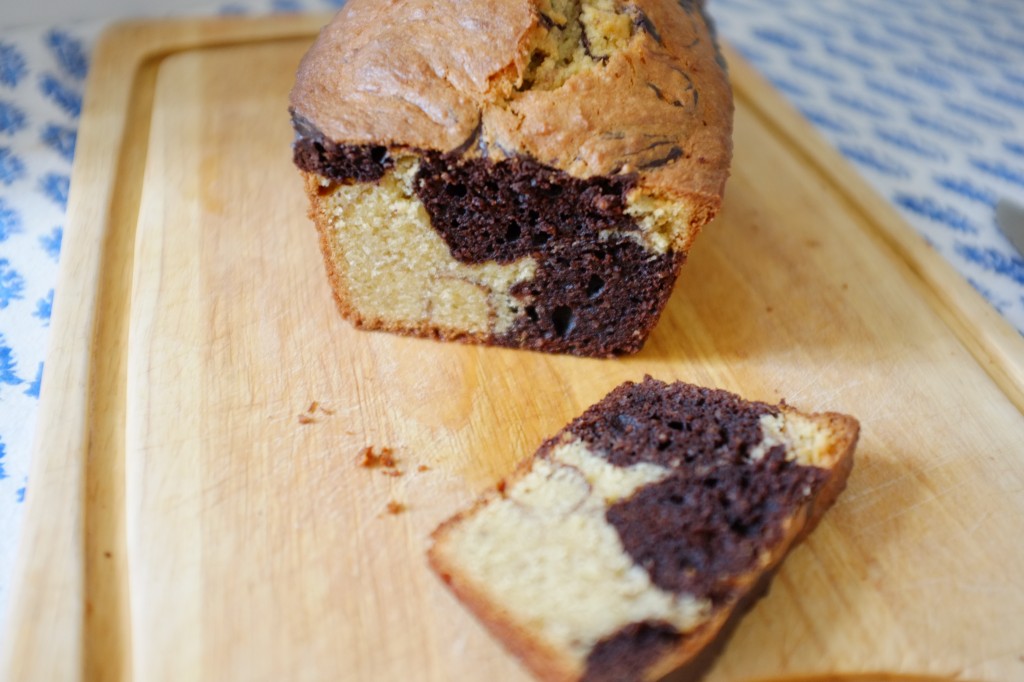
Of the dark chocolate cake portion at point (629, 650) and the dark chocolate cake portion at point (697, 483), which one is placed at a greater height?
the dark chocolate cake portion at point (697, 483)

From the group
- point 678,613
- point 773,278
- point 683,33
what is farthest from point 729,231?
point 678,613

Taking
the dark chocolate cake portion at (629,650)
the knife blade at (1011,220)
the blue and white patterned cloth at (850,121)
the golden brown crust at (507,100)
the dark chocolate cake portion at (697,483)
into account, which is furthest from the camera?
the knife blade at (1011,220)

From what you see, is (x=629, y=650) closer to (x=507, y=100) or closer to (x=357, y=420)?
(x=357, y=420)

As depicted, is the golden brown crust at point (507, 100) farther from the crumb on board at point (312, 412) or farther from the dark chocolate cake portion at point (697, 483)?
the crumb on board at point (312, 412)

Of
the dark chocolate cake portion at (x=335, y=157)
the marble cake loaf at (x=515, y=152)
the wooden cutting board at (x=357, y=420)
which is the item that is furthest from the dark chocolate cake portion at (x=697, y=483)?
the dark chocolate cake portion at (x=335, y=157)

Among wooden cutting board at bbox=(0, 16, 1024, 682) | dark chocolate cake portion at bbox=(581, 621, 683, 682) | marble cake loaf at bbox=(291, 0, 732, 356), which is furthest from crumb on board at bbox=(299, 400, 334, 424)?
dark chocolate cake portion at bbox=(581, 621, 683, 682)
